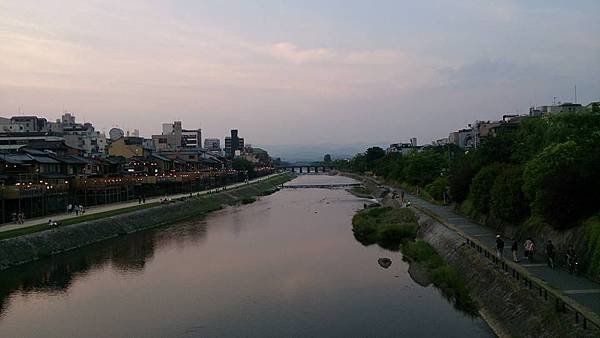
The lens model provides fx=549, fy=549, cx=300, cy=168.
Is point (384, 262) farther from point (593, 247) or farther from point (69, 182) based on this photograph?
point (69, 182)

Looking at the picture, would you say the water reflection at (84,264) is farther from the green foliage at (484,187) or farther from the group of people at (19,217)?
the green foliage at (484,187)

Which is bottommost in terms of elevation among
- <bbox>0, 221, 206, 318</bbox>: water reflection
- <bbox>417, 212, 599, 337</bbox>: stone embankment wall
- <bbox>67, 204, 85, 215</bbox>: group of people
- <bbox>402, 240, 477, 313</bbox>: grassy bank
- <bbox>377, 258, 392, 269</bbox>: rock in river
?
<bbox>0, 221, 206, 318</bbox>: water reflection

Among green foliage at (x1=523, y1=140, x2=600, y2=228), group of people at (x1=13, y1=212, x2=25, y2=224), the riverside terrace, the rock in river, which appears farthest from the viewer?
the riverside terrace

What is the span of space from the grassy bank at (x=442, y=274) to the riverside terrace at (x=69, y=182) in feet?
104

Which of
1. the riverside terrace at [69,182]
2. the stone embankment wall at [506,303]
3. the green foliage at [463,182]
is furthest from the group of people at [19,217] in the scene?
the green foliage at [463,182]

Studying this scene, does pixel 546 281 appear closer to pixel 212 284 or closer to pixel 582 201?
pixel 582 201

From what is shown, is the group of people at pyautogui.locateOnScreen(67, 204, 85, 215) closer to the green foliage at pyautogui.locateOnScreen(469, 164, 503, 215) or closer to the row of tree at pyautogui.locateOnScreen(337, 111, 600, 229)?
the row of tree at pyautogui.locateOnScreen(337, 111, 600, 229)

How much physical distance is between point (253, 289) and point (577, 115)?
75.0 ft

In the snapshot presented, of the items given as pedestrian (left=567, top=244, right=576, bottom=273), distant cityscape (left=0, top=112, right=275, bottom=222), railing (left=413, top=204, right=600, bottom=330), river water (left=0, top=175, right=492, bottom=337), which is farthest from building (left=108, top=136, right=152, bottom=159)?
pedestrian (left=567, top=244, right=576, bottom=273)

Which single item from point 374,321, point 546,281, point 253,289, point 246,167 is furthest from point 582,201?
point 246,167

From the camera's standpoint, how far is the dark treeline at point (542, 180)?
2458 centimetres

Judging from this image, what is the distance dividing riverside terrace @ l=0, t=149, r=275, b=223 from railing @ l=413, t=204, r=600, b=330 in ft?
121

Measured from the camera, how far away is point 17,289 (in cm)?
2978

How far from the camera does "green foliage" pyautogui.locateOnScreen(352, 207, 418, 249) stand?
146 ft
